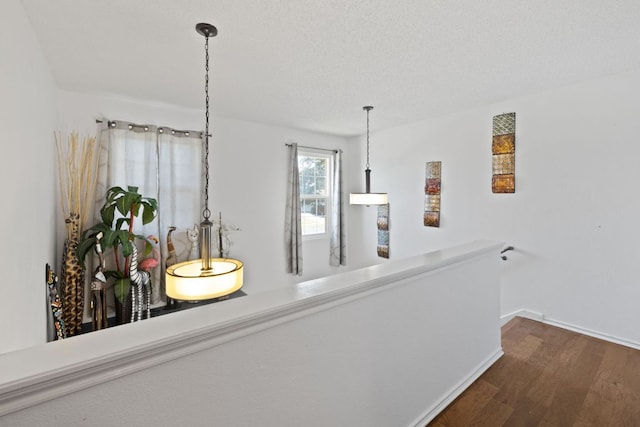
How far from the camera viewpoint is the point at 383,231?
4.37 meters

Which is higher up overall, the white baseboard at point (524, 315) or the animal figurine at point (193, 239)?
the animal figurine at point (193, 239)

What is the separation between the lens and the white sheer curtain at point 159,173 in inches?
116

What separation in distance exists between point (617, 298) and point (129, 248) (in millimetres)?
4327

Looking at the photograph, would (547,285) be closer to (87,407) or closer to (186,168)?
(87,407)

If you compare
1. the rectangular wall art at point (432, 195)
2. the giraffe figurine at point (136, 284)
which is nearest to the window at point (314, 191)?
the rectangular wall art at point (432, 195)

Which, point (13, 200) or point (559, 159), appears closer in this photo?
point (13, 200)

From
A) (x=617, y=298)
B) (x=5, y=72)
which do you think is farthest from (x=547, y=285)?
(x=5, y=72)

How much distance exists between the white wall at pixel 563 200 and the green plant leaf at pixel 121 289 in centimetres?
326

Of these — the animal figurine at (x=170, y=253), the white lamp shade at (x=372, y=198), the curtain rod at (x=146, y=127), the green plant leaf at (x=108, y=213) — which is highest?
the curtain rod at (x=146, y=127)

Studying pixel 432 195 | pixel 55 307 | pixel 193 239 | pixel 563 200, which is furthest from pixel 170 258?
pixel 563 200

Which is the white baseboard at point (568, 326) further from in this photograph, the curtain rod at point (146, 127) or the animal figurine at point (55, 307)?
the curtain rod at point (146, 127)

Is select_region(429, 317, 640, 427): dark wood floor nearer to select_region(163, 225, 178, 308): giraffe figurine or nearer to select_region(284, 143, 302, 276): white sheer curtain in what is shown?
select_region(284, 143, 302, 276): white sheer curtain

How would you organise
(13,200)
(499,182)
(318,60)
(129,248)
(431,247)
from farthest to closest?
(431,247), (499,182), (129,248), (318,60), (13,200)

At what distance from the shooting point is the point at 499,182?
309 centimetres
